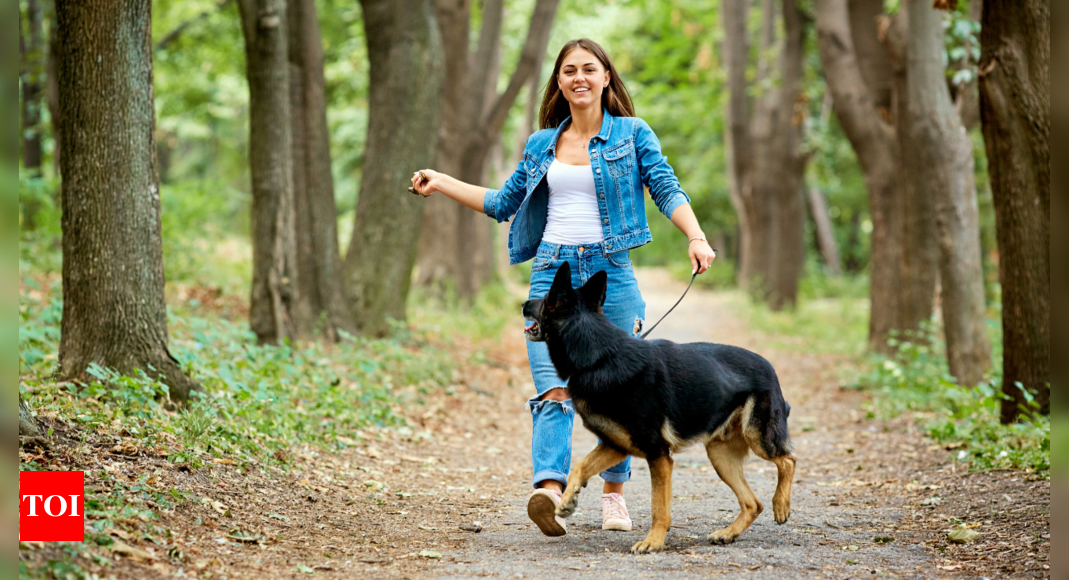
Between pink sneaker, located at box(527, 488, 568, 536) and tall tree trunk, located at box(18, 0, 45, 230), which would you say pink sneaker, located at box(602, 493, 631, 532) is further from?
tall tree trunk, located at box(18, 0, 45, 230)

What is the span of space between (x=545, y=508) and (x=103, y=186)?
350cm

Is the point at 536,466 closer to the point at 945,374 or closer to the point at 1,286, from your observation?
the point at 1,286

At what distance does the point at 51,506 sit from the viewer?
12.5ft

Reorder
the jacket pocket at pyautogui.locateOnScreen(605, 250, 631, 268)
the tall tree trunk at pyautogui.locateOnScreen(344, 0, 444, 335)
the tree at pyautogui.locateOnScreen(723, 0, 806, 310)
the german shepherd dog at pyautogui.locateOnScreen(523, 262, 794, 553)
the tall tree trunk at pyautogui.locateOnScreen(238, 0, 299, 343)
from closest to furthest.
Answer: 1. the german shepherd dog at pyautogui.locateOnScreen(523, 262, 794, 553)
2. the jacket pocket at pyautogui.locateOnScreen(605, 250, 631, 268)
3. the tall tree trunk at pyautogui.locateOnScreen(238, 0, 299, 343)
4. the tall tree trunk at pyautogui.locateOnScreen(344, 0, 444, 335)
5. the tree at pyautogui.locateOnScreen(723, 0, 806, 310)

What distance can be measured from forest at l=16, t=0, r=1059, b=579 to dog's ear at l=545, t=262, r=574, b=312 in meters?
0.99

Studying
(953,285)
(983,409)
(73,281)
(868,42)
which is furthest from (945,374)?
(73,281)

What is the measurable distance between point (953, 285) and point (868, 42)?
17.3 ft

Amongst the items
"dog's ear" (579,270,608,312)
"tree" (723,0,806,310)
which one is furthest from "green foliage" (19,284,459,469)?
"tree" (723,0,806,310)

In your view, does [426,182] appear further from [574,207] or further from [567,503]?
[567,503]

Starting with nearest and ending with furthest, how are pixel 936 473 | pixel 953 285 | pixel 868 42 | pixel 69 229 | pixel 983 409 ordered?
pixel 69 229, pixel 936 473, pixel 983 409, pixel 953 285, pixel 868 42

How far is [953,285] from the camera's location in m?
9.68

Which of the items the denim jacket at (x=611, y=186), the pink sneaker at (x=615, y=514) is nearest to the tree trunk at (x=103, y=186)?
the denim jacket at (x=611, y=186)

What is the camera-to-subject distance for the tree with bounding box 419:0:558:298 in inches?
640

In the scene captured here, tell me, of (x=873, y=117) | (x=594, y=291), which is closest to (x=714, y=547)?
(x=594, y=291)
